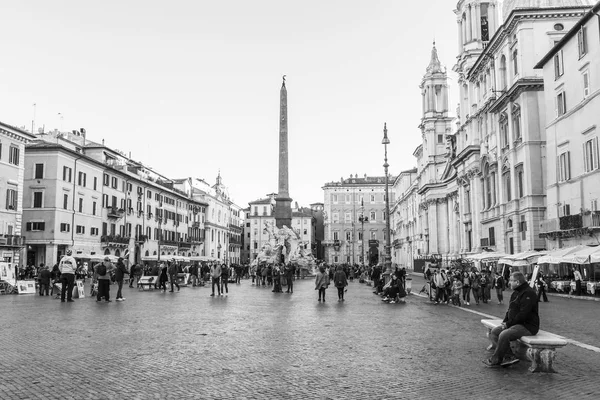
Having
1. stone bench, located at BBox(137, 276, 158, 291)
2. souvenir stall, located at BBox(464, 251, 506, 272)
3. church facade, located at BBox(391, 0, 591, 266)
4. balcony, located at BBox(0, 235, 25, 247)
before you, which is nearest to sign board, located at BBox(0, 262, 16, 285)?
stone bench, located at BBox(137, 276, 158, 291)

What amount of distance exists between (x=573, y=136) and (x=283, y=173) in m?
29.7

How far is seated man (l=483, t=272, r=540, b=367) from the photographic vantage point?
8.23 m

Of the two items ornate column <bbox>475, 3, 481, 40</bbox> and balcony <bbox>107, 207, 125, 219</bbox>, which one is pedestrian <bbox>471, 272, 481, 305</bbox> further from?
balcony <bbox>107, 207, 125, 219</bbox>

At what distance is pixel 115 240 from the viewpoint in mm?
56188

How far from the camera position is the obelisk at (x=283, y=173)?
5516 cm

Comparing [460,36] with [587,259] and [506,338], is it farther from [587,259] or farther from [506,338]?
[506,338]

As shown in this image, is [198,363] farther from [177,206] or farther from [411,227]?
[411,227]

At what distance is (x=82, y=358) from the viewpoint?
28.6 feet

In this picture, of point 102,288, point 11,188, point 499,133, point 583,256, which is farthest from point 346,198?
point 102,288

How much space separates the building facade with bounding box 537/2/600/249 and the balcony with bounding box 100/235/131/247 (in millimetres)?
39359

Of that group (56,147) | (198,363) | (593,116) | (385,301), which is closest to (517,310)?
(198,363)

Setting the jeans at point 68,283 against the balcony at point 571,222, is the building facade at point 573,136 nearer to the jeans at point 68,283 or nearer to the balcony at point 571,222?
the balcony at point 571,222

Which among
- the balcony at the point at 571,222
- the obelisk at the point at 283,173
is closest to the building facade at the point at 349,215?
the obelisk at the point at 283,173

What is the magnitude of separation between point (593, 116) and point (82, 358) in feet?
89.5
